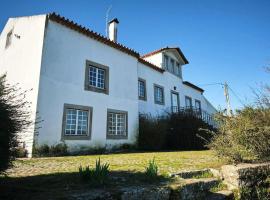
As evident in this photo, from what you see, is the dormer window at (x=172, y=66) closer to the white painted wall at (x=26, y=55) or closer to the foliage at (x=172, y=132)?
the foliage at (x=172, y=132)

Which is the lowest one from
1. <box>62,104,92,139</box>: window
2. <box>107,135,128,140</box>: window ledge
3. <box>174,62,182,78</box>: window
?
<box>107,135,128,140</box>: window ledge

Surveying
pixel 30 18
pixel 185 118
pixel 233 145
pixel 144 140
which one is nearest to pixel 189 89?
Result: pixel 185 118

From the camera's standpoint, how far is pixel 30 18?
10.9 meters

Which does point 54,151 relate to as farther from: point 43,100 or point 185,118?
point 185,118

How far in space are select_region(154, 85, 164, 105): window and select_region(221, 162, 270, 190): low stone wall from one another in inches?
485

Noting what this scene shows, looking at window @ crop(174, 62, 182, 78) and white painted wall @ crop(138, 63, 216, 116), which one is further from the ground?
window @ crop(174, 62, 182, 78)

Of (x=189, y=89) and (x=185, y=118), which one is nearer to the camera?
(x=185, y=118)

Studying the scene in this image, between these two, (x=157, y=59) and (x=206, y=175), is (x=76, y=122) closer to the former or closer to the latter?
(x=206, y=175)

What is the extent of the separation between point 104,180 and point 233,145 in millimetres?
3167

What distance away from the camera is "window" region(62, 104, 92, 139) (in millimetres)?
9966

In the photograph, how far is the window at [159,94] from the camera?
16938 mm

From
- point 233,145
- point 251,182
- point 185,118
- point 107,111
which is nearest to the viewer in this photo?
point 251,182

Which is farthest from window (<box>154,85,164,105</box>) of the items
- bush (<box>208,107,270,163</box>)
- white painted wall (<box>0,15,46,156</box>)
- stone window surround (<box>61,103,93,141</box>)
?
bush (<box>208,107,270,163</box>)

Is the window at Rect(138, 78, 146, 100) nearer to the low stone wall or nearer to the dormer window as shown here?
the dormer window
